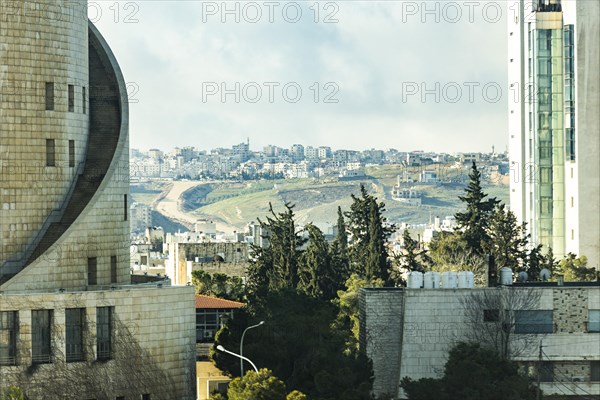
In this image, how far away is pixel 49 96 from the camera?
6769cm

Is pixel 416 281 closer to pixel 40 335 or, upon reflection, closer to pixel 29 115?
pixel 40 335

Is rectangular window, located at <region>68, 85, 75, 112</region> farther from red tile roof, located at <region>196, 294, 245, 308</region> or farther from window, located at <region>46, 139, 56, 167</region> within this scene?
red tile roof, located at <region>196, 294, 245, 308</region>

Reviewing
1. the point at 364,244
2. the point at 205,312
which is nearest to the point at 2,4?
the point at 205,312

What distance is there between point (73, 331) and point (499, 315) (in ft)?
53.3

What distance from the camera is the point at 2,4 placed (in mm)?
66500

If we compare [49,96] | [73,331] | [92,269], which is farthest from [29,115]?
[73,331]

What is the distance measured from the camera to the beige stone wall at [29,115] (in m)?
66.6

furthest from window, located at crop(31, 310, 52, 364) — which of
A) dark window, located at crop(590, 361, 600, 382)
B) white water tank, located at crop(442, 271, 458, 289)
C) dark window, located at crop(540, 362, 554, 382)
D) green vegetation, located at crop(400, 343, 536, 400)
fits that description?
dark window, located at crop(590, 361, 600, 382)

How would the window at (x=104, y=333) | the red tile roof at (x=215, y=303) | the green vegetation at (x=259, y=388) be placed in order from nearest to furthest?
the green vegetation at (x=259, y=388)
the window at (x=104, y=333)
the red tile roof at (x=215, y=303)

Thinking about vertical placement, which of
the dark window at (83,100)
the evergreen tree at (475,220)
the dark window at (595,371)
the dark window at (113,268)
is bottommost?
the dark window at (595,371)

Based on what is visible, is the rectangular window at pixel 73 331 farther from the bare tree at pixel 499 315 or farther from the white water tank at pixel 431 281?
the bare tree at pixel 499 315

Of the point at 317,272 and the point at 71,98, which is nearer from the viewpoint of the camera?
the point at 71,98

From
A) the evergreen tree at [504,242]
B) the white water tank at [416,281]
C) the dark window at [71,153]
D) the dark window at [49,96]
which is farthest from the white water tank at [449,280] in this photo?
the evergreen tree at [504,242]

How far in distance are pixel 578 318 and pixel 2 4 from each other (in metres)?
24.9
